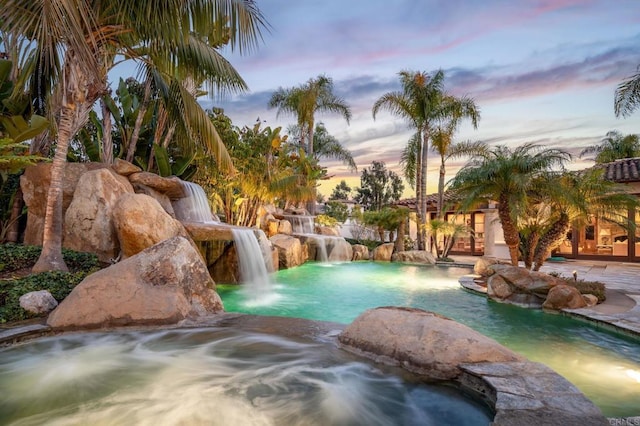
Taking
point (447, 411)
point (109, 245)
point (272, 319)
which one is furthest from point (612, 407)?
point (109, 245)

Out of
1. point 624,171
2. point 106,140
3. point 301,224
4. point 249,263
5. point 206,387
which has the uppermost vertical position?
point 106,140

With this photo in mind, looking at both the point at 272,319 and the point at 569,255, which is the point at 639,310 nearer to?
the point at 272,319

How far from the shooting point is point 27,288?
555cm

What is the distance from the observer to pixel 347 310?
820 centimetres

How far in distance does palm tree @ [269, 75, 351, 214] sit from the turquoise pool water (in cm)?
1516

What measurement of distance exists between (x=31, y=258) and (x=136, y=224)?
209cm

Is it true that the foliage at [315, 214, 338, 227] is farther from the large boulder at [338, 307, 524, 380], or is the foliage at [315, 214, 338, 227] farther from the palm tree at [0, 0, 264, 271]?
the large boulder at [338, 307, 524, 380]

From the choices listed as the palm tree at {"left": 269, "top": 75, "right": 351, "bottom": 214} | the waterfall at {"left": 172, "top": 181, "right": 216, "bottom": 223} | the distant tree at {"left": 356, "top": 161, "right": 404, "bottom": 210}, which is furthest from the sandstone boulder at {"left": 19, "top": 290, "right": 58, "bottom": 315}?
the distant tree at {"left": 356, "top": 161, "right": 404, "bottom": 210}

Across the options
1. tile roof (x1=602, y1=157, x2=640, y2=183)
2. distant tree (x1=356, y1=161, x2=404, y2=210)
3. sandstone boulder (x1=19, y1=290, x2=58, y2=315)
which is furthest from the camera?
distant tree (x1=356, y1=161, x2=404, y2=210)

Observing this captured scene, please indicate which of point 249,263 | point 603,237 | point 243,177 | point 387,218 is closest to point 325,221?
point 387,218

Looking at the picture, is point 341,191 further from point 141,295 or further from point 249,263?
point 141,295

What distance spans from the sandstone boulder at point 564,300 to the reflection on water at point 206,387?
559cm

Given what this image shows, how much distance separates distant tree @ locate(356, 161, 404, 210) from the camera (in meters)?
39.8

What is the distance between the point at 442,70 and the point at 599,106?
7643 millimetres
